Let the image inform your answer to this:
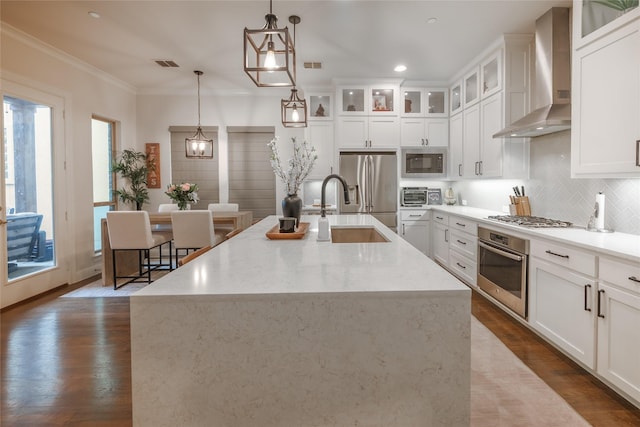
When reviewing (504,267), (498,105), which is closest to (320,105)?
(498,105)

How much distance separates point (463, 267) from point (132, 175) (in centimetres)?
516

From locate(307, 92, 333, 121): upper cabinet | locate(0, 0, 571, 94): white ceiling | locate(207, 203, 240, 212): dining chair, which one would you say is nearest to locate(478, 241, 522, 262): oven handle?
locate(0, 0, 571, 94): white ceiling

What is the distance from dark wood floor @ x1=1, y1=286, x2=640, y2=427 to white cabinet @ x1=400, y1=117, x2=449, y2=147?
2.80 metres

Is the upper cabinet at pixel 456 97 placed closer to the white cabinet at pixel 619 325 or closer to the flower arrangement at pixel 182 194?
the white cabinet at pixel 619 325

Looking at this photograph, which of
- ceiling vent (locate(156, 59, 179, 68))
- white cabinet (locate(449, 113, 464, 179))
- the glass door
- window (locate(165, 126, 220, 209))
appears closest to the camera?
the glass door

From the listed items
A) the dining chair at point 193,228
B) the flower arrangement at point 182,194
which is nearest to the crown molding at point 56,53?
the flower arrangement at point 182,194

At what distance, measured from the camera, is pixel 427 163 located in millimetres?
5609

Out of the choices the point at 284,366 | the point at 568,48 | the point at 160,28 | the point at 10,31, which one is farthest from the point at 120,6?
the point at 568,48

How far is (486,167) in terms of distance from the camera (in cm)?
428

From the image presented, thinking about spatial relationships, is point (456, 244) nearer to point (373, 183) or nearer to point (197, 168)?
point (373, 183)

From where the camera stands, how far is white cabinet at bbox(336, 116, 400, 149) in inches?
213

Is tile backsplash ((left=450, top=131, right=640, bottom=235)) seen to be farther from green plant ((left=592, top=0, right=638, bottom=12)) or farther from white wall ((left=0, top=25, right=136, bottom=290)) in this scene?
white wall ((left=0, top=25, right=136, bottom=290))

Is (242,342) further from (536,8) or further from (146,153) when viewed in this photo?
(146,153)

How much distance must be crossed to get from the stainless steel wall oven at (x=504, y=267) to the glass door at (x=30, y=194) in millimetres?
4945
